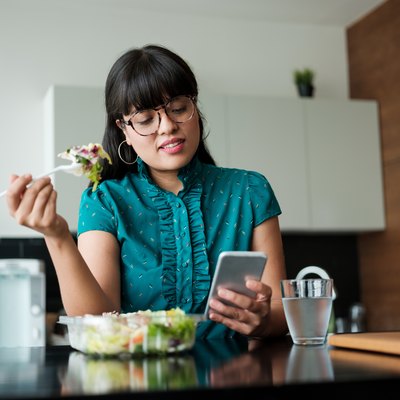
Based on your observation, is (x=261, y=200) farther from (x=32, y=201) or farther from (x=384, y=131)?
(x=384, y=131)

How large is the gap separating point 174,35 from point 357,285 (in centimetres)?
193

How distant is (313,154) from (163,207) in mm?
2835

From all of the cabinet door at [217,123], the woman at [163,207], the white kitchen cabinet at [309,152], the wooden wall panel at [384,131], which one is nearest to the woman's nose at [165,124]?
the woman at [163,207]

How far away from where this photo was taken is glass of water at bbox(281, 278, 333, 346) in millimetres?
1189

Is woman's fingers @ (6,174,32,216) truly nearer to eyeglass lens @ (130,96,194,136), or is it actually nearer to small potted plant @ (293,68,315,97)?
eyeglass lens @ (130,96,194,136)

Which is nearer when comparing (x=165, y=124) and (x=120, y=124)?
(x=165, y=124)

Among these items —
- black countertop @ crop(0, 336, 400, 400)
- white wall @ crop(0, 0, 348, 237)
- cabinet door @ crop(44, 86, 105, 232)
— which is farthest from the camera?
white wall @ crop(0, 0, 348, 237)

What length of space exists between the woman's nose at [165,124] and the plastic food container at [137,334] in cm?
60

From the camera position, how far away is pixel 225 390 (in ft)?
2.27

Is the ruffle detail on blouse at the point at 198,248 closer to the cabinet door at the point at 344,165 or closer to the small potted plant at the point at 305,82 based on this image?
the cabinet door at the point at 344,165

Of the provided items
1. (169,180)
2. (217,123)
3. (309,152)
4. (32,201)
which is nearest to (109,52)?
(217,123)

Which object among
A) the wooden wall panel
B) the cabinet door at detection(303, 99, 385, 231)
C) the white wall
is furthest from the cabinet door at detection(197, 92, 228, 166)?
the wooden wall panel

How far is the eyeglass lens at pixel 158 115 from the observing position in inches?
62.6

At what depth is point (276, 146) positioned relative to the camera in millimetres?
4367
